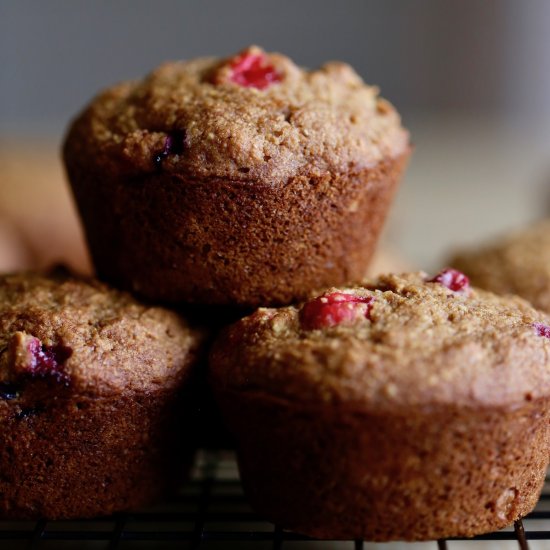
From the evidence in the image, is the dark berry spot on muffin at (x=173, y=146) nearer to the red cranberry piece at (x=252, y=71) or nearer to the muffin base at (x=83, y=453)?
the red cranberry piece at (x=252, y=71)

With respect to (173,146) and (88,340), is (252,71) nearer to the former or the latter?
(173,146)

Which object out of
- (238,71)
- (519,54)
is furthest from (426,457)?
(519,54)

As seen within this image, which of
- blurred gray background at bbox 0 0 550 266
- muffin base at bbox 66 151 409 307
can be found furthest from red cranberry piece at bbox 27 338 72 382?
blurred gray background at bbox 0 0 550 266

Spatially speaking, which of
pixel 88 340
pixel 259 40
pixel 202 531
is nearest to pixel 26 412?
pixel 88 340

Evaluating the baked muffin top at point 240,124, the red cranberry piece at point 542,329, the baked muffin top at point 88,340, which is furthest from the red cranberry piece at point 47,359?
the red cranberry piece at point 542,329

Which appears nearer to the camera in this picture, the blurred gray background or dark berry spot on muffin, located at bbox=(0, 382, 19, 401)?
dark berry spot on muffin, located at bbox=(0, 382, 19, 401)

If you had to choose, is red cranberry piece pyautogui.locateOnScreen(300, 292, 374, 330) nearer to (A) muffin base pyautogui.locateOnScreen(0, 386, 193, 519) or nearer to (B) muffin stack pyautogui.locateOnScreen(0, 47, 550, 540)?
(B) muffin stack pyautogui.locateOnScreen(0, 47, 550, 540)
